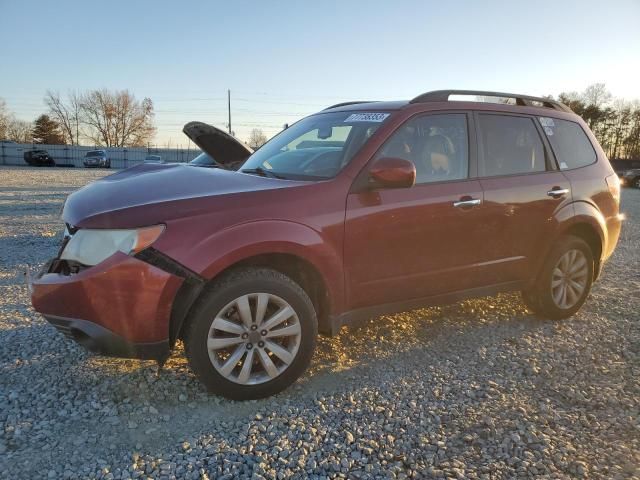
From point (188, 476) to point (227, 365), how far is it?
674 millimetres

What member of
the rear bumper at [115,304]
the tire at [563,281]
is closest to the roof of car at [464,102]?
the tire at [563,281]

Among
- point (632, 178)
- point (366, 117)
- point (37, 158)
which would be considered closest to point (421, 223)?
point (366, 117)

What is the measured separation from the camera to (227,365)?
8.98 feet

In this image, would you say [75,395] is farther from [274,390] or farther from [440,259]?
[440,259]

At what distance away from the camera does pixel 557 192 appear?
3.96 metres

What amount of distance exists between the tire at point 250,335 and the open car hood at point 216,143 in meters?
3.03

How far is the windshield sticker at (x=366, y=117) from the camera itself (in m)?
3.41

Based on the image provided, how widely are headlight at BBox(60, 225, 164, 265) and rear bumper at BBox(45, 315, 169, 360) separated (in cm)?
34

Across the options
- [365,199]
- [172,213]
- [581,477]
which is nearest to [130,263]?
[172,213]

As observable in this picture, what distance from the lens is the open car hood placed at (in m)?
5.55

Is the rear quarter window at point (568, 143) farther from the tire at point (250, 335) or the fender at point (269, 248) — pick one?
the tire at point (250, 335)

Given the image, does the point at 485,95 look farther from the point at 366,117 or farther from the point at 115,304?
the point at 115,304

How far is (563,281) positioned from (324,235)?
2583 millimetres

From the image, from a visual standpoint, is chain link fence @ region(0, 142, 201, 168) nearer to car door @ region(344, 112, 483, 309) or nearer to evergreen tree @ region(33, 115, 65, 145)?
evergreen tree @ region(33, 115, 65, 145)
